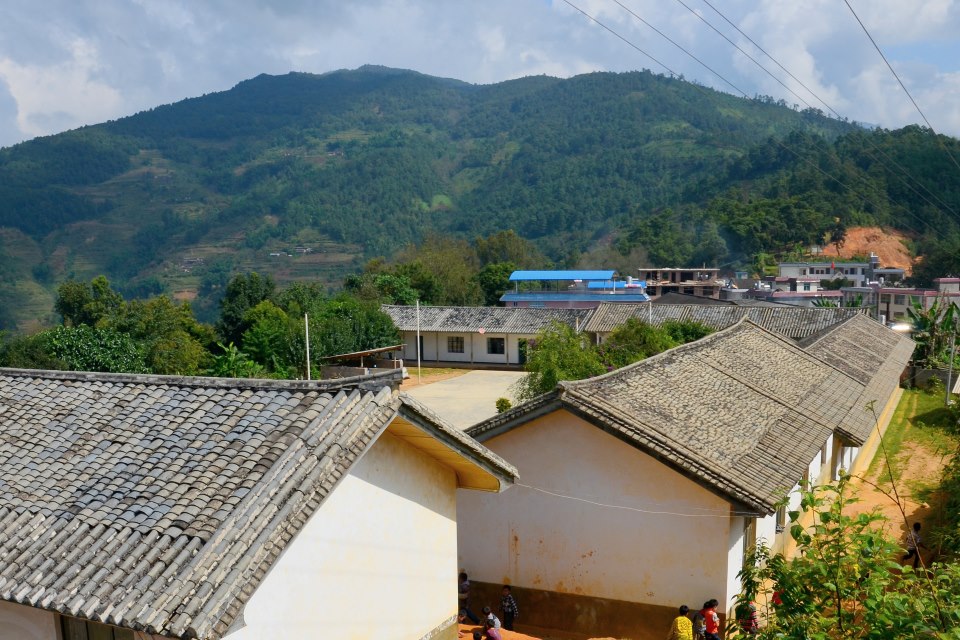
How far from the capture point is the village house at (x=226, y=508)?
543cm

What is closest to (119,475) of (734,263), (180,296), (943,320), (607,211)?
(943,320)

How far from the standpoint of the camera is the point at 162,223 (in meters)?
140

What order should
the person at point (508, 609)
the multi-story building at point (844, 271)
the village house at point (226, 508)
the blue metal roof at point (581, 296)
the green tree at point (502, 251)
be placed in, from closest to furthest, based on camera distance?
the village house at point (226, 508) < the person at point (508, 609) < the blue metal roof at point (581, 296) < the multi-story building at point (844, 271) < the green tree at point (502, 251)

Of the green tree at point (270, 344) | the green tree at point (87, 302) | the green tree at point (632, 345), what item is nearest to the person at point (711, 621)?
the green tree at point (632, 345)

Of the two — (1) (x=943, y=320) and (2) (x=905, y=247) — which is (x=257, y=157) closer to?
(2) (x=905, y=247)

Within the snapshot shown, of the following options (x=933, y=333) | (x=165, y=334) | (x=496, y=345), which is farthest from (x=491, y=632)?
(x=496, y=345)

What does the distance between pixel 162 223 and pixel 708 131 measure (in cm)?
10946

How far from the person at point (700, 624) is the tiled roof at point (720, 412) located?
5.06ft

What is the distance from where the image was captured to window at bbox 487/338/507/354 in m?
42.3

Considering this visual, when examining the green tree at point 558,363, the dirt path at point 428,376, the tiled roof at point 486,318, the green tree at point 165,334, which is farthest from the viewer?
the tiled roof at point 486,318

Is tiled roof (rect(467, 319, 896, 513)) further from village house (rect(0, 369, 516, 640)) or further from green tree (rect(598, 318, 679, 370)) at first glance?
green tree (rect(598, 318, 679, 370))

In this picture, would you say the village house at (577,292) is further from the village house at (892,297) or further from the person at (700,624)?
the person at (700,624)

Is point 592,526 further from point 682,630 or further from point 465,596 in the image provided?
point 682,630

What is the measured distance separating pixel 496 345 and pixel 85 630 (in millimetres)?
36646
